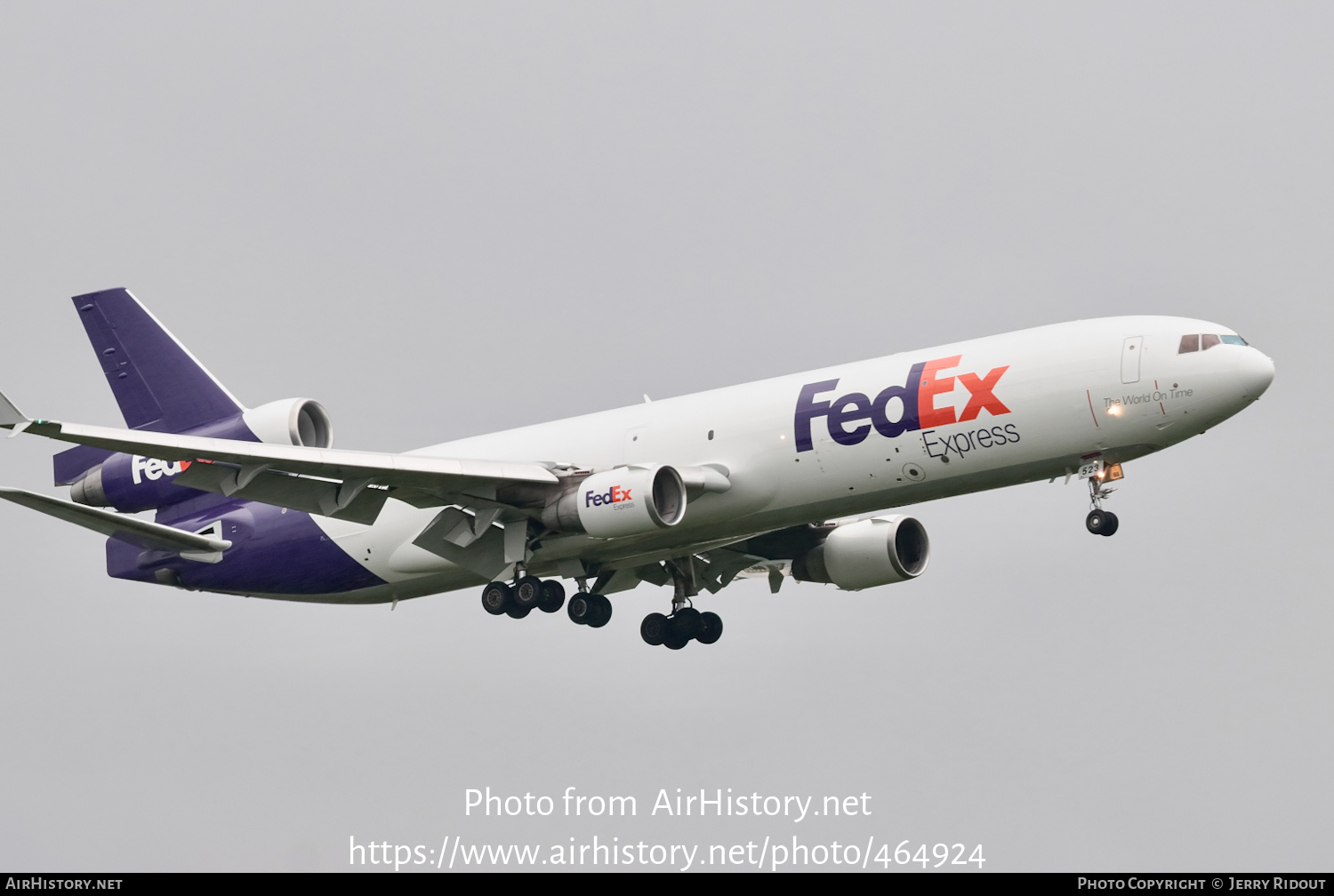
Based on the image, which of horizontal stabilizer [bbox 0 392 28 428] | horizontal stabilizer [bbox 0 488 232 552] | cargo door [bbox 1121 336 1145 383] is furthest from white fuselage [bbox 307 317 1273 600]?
horizontal stabilizer [bbox 0 392 28 428]

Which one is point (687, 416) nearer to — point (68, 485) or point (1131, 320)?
point (1131, 320)

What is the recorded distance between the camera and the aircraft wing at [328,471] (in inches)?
1490

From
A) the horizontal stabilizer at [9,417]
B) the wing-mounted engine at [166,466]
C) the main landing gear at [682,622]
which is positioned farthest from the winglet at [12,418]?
the main landing gear at [682,622]

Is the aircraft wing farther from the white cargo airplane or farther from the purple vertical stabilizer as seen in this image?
the purple vertical stabilizer

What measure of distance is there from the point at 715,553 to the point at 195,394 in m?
14.2

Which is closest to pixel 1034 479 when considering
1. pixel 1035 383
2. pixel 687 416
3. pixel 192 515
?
pixel 1035 383

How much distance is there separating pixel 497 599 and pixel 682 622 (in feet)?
23.8

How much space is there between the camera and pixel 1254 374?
37.8m

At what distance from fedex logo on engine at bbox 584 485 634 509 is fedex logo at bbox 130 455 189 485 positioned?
12031 mm

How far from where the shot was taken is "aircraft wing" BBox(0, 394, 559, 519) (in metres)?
37.8

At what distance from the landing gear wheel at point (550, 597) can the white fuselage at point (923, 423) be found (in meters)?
0.92

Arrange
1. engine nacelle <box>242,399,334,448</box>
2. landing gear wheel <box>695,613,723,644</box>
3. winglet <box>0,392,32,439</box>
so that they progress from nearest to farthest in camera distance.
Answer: winglet <box>0,392,32,439</box> < engine nacelle <box>242,399,334,448</box> < landing gear wheel <box>695,613,723,644</box>

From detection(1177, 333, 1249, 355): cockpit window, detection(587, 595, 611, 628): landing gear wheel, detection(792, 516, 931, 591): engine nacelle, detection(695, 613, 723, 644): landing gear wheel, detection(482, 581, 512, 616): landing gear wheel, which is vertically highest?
detection(1177, 333, 1249, 355): cockpit window

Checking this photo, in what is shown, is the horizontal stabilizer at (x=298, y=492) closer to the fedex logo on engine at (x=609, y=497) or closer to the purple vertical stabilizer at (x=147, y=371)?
the fedex logo on engine at (x=609, y=497)
